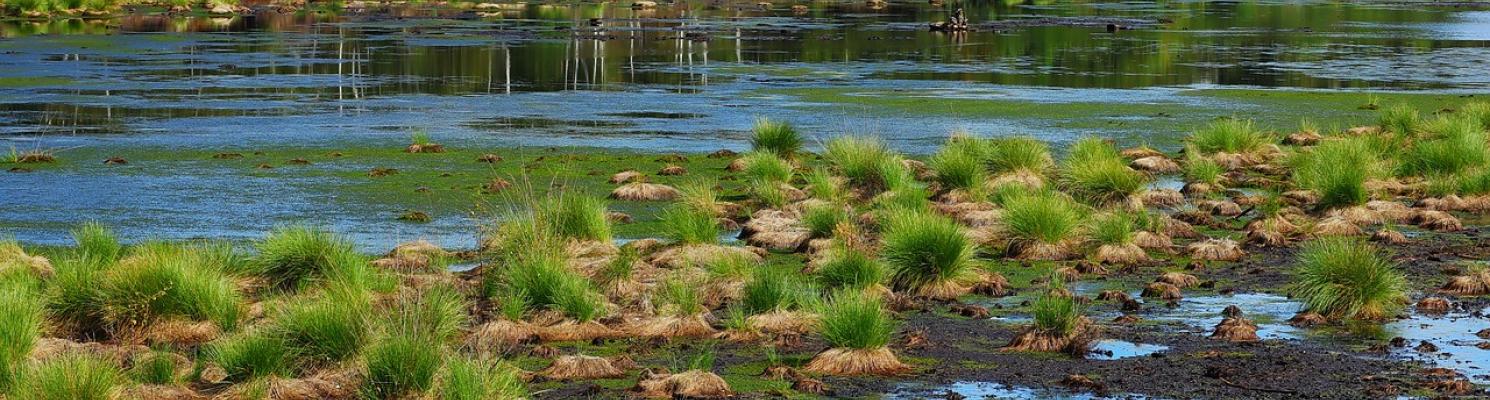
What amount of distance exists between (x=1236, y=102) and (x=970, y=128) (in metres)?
7.02

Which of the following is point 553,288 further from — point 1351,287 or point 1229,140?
point 1229,140

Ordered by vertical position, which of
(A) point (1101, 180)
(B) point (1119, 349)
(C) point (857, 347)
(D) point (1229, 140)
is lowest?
(B) point (1119, 349)

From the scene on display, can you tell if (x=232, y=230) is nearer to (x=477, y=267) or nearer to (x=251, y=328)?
(x=477, y=267)

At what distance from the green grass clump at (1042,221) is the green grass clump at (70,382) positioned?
7821 millimetres

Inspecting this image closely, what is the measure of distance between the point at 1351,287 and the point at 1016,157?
23.0ft

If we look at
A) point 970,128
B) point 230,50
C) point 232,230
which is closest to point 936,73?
point 970,128

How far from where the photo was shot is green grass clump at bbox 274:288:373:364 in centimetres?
983

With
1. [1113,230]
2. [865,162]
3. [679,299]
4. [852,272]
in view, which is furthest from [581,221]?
[865,162]

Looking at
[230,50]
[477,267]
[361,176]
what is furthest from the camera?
[230,50]

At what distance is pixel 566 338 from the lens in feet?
36.6

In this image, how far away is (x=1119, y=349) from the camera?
35.1 feet

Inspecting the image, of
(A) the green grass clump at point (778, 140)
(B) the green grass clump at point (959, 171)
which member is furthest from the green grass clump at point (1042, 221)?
(A) the green grass clump at point (778, 140)

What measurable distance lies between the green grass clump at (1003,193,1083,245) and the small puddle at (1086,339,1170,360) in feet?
11.7

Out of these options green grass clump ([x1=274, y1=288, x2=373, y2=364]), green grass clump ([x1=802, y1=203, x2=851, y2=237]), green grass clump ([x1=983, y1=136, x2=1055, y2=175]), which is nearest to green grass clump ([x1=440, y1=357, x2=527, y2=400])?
green grass clump ([x1=274, y1=288, x2=373, y2=364])
